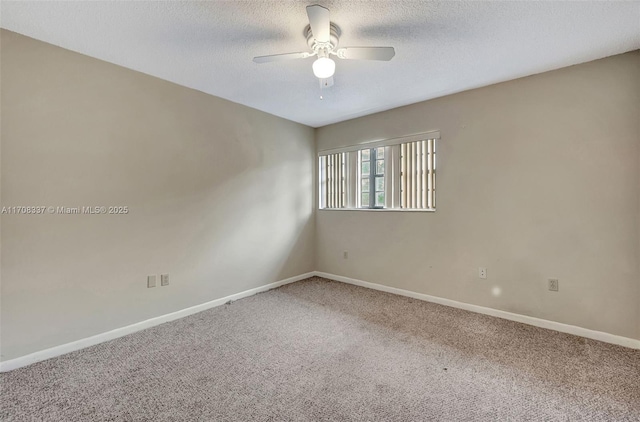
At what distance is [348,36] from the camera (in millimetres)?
2033

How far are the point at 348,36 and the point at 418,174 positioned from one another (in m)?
1.90

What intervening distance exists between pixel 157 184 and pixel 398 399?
2.72 meters

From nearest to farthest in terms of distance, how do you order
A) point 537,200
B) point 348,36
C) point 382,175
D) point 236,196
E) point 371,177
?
point 348,36, point 537,200, point 236,196, point 382,175, point 371,177

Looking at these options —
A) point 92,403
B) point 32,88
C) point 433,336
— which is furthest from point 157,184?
point 433,336

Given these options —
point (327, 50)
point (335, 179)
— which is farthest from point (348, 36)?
point (335, 179)

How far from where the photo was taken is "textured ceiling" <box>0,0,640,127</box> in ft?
5.67

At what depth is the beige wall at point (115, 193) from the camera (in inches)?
79.6

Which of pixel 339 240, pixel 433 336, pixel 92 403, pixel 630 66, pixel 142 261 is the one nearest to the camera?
pixel 92 403

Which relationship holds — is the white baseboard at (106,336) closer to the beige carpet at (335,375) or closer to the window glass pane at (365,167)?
the beige carpet at (335,375)

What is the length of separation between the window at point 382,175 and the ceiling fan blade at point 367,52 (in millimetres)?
1639

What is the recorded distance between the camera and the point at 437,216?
3242 millimetres

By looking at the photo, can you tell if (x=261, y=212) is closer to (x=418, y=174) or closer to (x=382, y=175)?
(x=382, y=175)

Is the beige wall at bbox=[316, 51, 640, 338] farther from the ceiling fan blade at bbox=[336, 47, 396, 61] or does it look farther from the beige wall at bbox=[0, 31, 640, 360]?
the ceiling fan blade at bbox=[336, 47, 396, 61]

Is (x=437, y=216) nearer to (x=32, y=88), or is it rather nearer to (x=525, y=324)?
(x=525, y=324)
